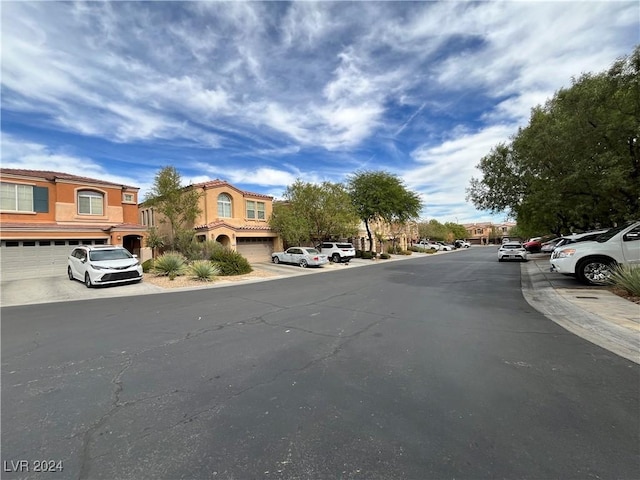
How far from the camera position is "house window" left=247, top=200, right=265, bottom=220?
27531 millimetres

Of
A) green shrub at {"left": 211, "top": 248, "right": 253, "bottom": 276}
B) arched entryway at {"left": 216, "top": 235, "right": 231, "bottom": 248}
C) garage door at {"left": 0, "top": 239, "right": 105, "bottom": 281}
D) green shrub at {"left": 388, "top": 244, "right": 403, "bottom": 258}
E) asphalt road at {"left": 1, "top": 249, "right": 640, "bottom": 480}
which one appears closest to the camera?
asphalt road at {"left": 1, "top": 249, "right": 640, "bottom": 480}

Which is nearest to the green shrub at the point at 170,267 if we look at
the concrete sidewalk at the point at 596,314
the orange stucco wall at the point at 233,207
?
the orange stucco wall at the point at 233,207

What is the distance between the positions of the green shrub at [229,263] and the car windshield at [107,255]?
4.52 m

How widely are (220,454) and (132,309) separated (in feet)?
24.9

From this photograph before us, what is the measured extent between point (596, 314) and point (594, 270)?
4.75m

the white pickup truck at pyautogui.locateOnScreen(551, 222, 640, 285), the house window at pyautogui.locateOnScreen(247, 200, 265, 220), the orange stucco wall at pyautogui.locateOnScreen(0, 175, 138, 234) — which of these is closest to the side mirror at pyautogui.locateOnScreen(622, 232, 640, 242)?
the white pickup truck at pyautogui.locateOnScreen(551, 222, 640, 285)

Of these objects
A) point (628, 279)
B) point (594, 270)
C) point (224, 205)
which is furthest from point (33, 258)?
point (594, 270)

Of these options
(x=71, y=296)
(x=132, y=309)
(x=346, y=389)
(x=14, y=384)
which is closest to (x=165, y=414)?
(x=346, y=389)

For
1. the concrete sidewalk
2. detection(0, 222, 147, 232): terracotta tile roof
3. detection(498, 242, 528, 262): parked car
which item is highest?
detection(0, 222, 147, 232): terracotta tile roof

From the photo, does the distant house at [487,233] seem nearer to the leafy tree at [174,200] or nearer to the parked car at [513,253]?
the parked car at [513,253]

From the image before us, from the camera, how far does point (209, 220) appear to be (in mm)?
23984

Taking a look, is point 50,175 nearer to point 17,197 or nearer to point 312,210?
point 17,197

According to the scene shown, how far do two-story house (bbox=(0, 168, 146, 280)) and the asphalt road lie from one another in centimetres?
1535

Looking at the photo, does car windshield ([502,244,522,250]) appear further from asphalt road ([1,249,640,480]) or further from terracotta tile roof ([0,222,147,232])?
terracotta tile roof ([0,222,147,232])
